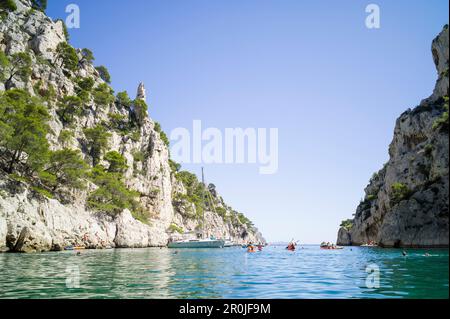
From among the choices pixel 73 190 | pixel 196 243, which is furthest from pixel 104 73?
pixel 196 243

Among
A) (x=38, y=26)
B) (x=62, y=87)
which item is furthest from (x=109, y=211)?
(x=38, y=26)

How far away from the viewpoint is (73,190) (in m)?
51.5

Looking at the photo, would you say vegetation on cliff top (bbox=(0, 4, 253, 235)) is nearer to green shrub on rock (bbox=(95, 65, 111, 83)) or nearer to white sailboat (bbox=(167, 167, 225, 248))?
white sailboat (bbox=(167, 167, 225, 248))

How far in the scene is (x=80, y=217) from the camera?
47594 millimetres

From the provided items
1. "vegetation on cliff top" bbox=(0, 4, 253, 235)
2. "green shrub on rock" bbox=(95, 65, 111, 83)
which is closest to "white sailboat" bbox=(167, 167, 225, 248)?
"vegetation on cliff top" bbox=(0, 4, 253, 235)

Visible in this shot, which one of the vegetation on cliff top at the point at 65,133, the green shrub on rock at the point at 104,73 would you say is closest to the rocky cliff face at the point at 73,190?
the vegetation on cliff top at the point at 65,133

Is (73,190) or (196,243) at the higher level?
(73,190)

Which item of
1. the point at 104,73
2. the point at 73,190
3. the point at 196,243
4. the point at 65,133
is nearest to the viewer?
the point at 73,190

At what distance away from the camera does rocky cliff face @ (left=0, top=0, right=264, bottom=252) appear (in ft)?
115

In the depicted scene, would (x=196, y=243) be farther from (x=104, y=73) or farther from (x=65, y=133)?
(x=104, y=73)

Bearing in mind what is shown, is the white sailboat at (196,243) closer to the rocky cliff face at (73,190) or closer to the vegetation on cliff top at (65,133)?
the rocky cliff face at (73,190)

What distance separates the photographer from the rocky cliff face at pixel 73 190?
1385 inches
